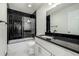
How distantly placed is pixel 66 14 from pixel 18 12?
2.33m

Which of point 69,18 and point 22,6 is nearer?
point 69,18

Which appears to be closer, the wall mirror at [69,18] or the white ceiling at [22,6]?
the wall mirror at [69,18]

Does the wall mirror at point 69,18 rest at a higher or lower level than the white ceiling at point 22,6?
lower

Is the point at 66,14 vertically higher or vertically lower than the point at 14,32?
higher

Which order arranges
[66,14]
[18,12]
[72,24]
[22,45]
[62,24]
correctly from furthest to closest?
[18,12], [22,45], [62,24], [66,14], [72,24]

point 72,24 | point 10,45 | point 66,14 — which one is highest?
point 66,14

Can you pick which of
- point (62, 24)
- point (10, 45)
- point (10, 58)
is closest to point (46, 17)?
point (62, 24)

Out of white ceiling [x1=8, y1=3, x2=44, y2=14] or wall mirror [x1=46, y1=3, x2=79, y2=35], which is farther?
white ceiling [x1=8, y1=3, x2=44, y2=14]

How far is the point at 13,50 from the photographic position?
2555mm

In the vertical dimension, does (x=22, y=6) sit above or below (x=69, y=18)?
above

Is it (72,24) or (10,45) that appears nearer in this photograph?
(72,24)

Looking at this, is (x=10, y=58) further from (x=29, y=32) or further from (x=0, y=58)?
(x=29, y=32)

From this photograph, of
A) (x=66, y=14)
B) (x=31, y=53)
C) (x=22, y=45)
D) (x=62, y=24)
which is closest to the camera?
(x=66, y=14)

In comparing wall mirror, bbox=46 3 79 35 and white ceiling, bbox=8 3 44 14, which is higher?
white ceiling, bbox=8 3 44 14
